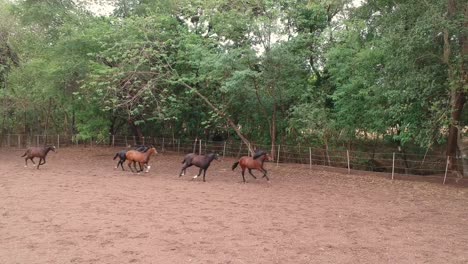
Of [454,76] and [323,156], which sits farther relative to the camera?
[323,156]

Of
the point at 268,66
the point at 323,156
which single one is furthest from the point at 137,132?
the point at 323,156

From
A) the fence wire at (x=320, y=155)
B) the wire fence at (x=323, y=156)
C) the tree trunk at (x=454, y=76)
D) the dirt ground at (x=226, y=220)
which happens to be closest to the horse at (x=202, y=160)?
the dirt ground at (x=226, y=220)

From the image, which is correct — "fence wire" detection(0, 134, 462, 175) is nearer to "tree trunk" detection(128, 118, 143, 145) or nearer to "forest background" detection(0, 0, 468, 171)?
"tree trunk" detection(128, 118, 143, 145)

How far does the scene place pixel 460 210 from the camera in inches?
416

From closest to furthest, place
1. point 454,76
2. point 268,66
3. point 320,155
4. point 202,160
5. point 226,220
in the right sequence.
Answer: point 226,220, point 454,76, point 202,160, point 268,66, point 320,155

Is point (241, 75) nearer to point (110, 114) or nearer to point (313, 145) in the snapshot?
point (313, 145)

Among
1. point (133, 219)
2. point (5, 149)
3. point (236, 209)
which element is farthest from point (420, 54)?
point (5, 149)

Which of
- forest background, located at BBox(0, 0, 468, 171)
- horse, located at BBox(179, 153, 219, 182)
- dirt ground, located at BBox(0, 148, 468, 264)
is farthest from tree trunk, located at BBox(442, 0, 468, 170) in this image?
horse, located at BBox(179, 153, 219, 182)

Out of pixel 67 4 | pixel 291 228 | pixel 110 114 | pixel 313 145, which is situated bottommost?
pixel 291 228

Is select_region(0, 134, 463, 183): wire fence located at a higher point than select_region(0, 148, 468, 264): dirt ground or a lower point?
higher

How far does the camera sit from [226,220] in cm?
872

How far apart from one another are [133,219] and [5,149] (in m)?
24.3

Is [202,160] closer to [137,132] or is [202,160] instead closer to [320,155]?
[320,155]

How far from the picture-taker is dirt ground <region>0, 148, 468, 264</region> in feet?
21.5
